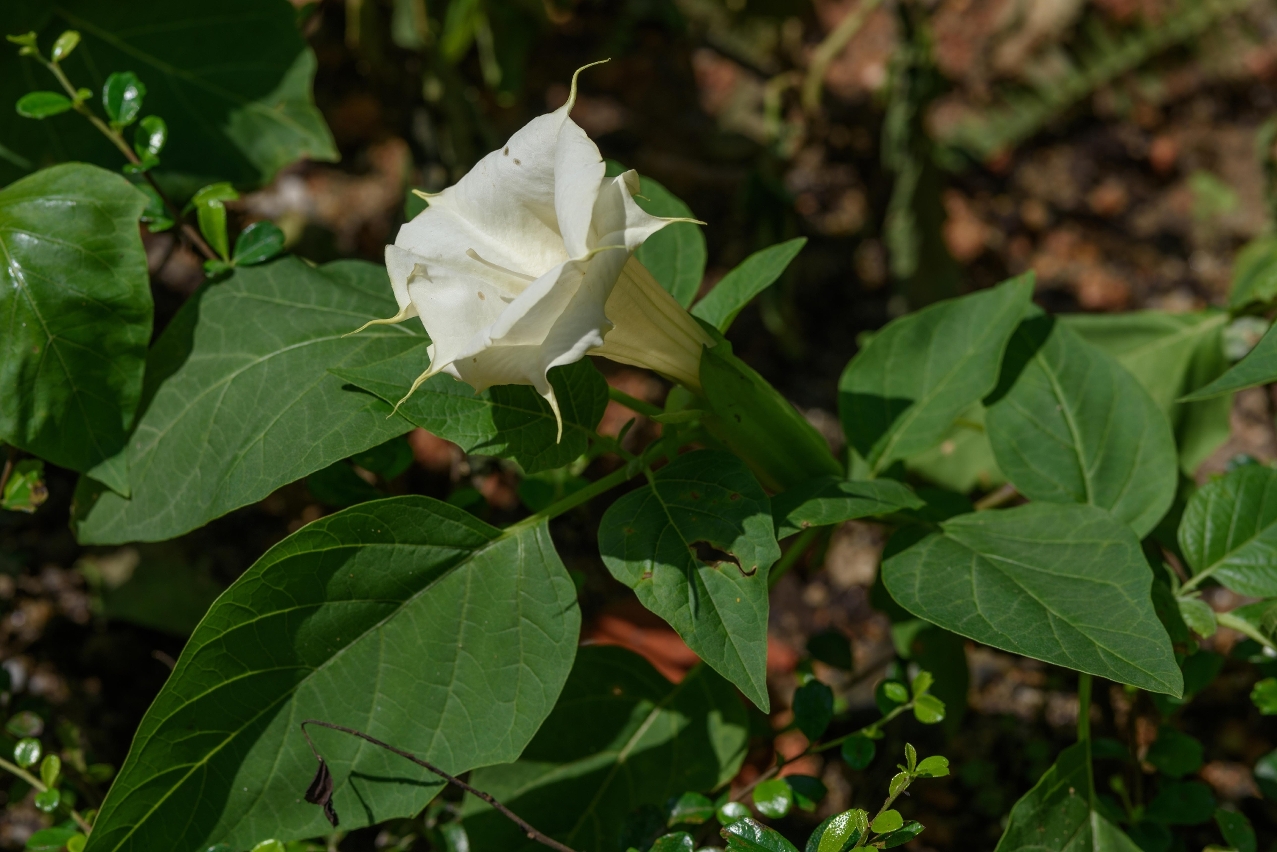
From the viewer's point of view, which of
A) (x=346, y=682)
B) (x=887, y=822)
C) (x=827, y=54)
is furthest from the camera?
(x=827, y=54)

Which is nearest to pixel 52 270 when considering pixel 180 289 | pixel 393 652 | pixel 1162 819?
pixel 393 652

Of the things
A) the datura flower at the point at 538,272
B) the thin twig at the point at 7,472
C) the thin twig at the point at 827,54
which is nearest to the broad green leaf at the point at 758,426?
the datura flower at the point at 538,272

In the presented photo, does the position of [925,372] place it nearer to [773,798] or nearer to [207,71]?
[773,798]

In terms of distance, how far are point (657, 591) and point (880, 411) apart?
1.72ft

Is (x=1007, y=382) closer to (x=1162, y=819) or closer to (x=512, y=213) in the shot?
(x=1162, y=819)

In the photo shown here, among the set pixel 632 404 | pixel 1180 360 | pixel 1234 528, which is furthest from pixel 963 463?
pixel 632 404

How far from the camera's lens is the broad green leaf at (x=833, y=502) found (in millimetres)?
978

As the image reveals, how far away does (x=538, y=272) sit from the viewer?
2.96 ft

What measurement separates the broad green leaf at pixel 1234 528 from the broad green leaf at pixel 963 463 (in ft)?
1.47

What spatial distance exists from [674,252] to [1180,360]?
0.95m

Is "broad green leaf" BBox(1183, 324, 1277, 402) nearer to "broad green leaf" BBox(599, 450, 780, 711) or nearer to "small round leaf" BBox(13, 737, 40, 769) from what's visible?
"broad green leaf" BBox(599, 450, 780, 711)

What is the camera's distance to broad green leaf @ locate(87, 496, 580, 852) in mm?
965

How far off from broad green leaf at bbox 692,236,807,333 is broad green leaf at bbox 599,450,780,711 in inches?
7.9

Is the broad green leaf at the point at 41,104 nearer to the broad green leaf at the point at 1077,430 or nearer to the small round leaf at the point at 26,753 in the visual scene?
the small round leaf at the point at 26,753
